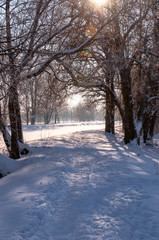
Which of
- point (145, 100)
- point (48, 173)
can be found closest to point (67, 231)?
point (48, 173)

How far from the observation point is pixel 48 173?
466 centimetres

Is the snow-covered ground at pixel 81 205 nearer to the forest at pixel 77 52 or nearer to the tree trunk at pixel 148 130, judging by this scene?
the forest at pixel 77 52

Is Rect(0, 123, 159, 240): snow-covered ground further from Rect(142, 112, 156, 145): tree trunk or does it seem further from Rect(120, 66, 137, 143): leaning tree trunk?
Rect(142, 112, 156, 145): tree trunk

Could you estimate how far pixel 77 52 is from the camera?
609cm

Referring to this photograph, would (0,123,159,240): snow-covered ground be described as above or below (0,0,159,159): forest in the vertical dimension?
below

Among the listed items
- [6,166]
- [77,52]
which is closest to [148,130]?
[77,52]

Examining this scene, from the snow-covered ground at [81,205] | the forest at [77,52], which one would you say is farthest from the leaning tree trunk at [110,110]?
the snow-covered ground at [81,205]

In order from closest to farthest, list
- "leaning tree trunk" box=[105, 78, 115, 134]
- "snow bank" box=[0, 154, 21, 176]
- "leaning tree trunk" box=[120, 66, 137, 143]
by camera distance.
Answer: "snow bank" box=[0, 154, 21, 176] < "leaning tree trunk" box=[120, 66, 137, 143] < "leaning tree trunk" box=[105, 78, 115, 134]

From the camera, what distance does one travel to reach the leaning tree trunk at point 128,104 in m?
9.97

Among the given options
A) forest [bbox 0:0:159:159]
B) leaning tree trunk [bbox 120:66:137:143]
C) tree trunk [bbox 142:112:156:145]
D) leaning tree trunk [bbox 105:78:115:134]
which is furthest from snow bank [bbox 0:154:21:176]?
tree trunk [bbox 142:112:156:145]

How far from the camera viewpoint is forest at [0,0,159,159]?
4223 millimetres

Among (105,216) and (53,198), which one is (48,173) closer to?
(53,198)

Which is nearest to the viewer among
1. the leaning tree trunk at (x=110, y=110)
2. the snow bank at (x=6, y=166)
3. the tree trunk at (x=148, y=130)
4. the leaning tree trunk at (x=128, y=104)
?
the snow bank at (x=6, y=166)

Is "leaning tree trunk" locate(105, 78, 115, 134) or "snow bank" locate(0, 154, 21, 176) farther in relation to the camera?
"leaning tree trunk" locate(105, 78, 115, 134)
